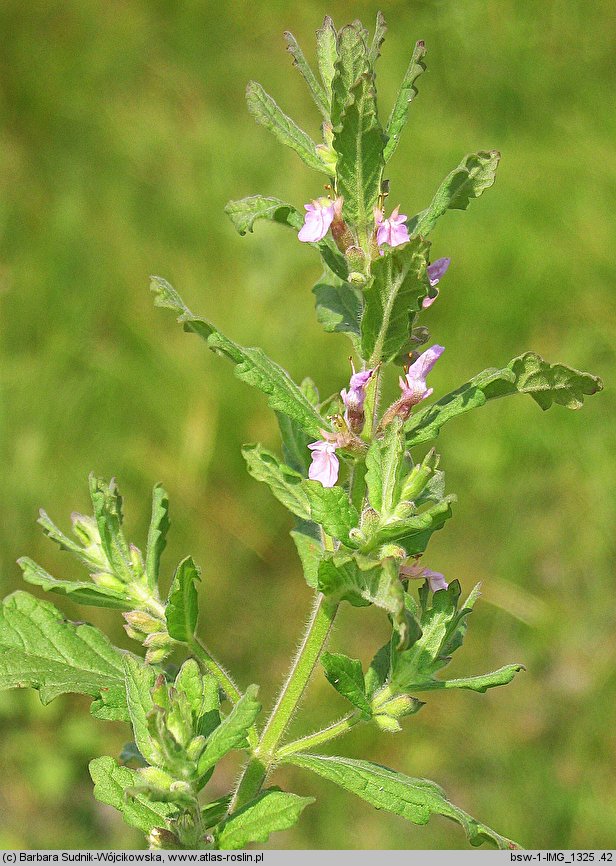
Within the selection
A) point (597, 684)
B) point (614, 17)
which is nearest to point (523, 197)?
point (614, 17)

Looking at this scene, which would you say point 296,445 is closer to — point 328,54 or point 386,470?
point 386,470

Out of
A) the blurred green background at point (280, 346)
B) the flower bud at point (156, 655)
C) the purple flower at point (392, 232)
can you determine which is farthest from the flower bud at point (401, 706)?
the blurred green background at point (280, 346)

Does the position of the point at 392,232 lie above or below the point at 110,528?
above

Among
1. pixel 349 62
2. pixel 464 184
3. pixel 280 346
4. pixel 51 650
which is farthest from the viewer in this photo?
pixel 280 346

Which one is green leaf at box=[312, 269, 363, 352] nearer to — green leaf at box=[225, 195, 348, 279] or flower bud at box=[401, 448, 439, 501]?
green leaf at box=[225, 195, 348, 279]

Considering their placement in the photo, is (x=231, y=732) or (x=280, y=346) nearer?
(x=231, y=732)

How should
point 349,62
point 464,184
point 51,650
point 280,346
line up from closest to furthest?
point 349,62 → point 464,184 → point 51,650 → point 280,346

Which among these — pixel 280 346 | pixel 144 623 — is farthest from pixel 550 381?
pixel 280 346
